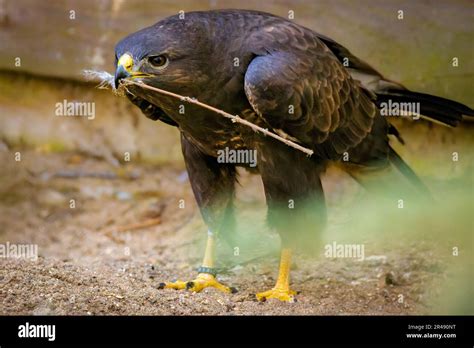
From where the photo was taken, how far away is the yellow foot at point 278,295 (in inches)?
240

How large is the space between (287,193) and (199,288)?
3.46 feet

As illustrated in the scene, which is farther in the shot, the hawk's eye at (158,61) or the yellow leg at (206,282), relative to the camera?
the yellow leg at (206,282)

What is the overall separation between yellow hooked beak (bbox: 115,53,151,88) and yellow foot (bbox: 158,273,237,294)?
1769 mm

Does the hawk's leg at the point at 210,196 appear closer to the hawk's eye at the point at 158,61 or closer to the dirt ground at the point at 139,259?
the dirt ground at the point at 139,259

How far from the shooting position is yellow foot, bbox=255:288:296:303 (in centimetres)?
609

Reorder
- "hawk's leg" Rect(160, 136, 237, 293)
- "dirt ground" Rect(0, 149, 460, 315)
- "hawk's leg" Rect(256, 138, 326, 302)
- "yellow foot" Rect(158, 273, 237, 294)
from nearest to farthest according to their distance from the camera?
"dirt ground" Rect(0, 149, 460, 315), "hawk's leg" Rect(256, 138, 326, 302), "yellow foot" Rect(158, 273, 237, 294), "hawk's leg" Rect(160, 136, 237, 293)

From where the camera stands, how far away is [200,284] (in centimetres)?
626

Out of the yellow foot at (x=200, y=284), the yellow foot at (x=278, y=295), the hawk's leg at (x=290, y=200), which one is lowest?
the yellow foot at (x=278, y=295)

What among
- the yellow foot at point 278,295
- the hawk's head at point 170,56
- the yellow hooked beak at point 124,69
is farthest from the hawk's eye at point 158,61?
the yellow foot at point 278,295

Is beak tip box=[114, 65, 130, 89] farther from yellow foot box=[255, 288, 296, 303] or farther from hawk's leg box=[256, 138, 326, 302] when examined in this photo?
yellow foot box=[255, 288, 296, 303]

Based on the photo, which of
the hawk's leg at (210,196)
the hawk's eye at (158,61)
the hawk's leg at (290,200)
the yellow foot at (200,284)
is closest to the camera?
the hawk's eye at (158,61)

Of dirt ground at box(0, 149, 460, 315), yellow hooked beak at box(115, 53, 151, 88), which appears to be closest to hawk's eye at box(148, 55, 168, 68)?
yellow hooked beak at box(115, 53, 151, 88)

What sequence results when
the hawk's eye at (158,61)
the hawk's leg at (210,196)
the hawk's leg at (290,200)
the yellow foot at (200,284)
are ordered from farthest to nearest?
the hawk's leg at (210,196) → the yellow foot at (200,284) → the hawk's leg at (290,200) → the hawk's eye at (158,61)

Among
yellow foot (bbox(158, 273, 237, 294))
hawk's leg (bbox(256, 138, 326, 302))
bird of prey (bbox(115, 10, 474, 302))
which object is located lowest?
yellow foot (bbox(158, 273, 237, 294))
